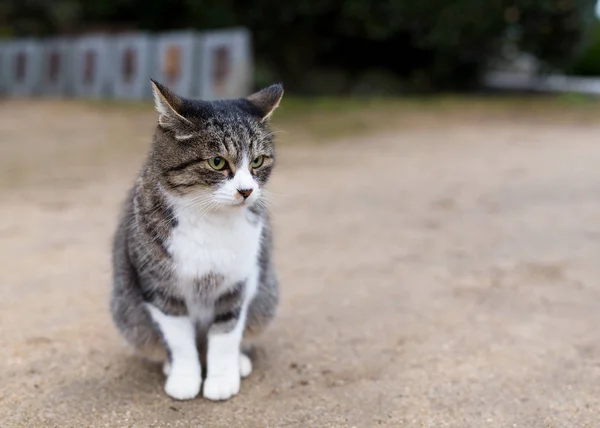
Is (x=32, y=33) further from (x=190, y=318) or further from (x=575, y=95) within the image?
(x=190, y=318)

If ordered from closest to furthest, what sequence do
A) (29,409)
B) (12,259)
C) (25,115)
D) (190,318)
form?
1. (29,409)
2. (190,318)
3. (12,259)
4. (25,115)

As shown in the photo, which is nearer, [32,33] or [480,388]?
[480,388]

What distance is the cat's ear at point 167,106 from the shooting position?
209 centimetres

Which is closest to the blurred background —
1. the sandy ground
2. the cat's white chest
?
the sandy ground

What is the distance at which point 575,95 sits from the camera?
39.8 ft

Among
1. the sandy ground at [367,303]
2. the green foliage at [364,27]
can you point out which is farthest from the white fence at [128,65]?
the sandy ground at [367,303]

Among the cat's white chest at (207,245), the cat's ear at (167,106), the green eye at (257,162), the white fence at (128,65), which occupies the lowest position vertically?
the white fence at (128,65)

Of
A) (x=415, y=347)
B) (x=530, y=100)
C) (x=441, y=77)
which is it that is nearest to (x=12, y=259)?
(x=415, y=347)

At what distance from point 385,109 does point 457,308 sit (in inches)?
306

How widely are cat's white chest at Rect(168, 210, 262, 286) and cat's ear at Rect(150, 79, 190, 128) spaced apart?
1.05ft

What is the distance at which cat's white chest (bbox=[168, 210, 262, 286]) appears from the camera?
215 cm

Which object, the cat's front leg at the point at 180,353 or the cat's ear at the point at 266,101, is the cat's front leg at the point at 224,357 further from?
the cat's ear at the point at 266,101

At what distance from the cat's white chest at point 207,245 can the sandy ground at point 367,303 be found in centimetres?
48

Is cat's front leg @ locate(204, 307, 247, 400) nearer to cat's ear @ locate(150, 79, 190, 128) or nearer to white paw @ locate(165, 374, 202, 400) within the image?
white paw @ locate(165, 374, 202, 400)
